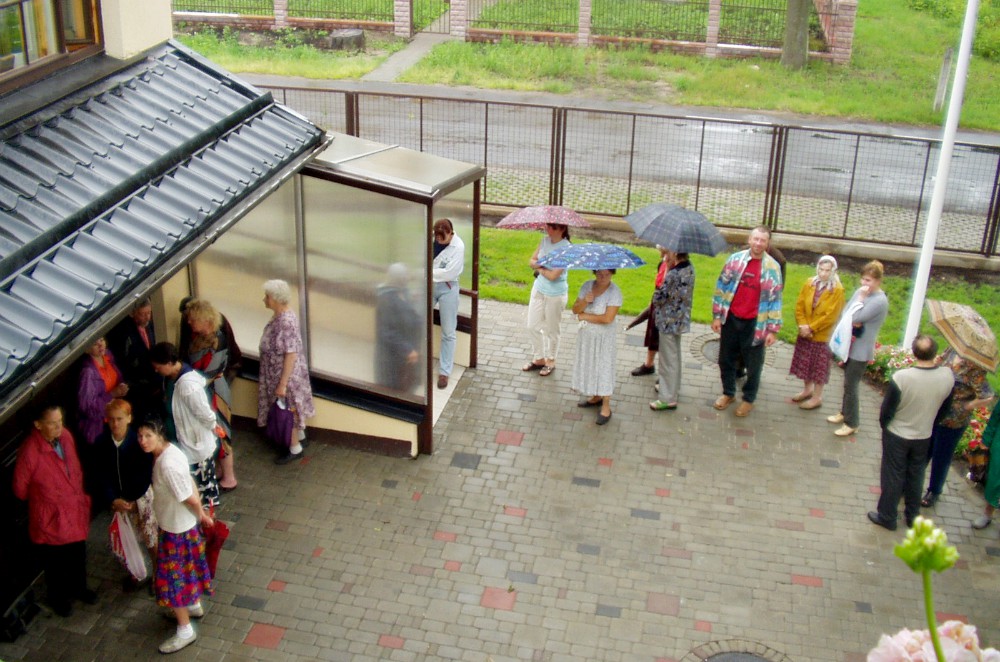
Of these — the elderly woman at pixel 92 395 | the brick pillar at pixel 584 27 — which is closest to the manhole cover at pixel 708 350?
the elderly woman at pixel 92 395

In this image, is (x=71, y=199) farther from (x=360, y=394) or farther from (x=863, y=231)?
(x=863, y=231)

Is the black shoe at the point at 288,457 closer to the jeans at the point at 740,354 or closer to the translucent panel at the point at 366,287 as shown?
the translucent panel at the point at 366,287

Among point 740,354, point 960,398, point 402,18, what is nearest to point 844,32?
point 402,18

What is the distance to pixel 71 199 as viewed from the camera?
19.8 ft

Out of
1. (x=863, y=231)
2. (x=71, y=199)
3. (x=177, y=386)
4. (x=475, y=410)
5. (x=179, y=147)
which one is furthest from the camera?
(x=863, y=231)

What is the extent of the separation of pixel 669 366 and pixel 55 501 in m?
5.55

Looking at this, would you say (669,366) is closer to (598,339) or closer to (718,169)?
(598,339)

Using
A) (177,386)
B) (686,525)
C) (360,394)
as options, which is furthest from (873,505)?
(177,386)

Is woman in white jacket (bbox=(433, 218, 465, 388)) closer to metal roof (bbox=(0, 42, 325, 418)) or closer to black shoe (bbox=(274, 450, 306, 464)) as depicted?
black shoe (bbox=(274, 450, 306, 464))

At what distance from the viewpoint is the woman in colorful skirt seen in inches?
262

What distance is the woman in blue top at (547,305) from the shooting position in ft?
34.0

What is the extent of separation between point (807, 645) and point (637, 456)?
8.58ft

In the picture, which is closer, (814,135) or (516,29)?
(814,135)

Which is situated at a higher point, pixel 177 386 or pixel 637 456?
pixel 177 386
